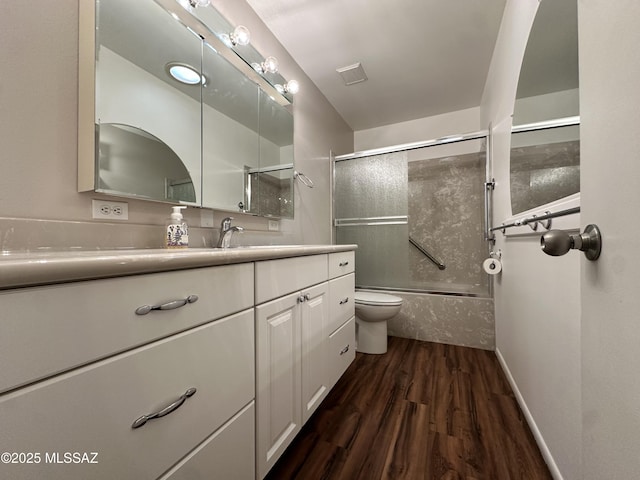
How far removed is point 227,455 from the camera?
27.0 inches

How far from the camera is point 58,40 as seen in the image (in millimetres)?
767

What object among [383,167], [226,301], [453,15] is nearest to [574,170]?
[226,301]

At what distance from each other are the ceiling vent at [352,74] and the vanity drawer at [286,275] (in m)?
1.67

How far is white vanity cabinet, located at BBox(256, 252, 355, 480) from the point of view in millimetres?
820

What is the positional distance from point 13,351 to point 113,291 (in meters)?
0.13

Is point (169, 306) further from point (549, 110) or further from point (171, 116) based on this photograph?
point (549, 110)

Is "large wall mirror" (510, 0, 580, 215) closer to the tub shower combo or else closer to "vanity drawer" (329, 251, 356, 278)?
"vanity drawer" (329, 251, 356, 278)

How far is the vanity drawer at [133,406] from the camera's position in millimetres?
365

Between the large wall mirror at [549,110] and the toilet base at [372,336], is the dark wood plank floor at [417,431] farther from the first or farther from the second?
the large wall mirror at [549,110]

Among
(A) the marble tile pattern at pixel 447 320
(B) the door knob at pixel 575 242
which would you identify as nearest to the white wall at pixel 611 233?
(B) the door knob at pixel 575 242

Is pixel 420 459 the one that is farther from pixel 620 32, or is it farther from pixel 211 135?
pixel 211 135

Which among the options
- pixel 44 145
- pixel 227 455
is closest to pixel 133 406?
pixel 227 455

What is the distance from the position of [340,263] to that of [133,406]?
3.56 feet

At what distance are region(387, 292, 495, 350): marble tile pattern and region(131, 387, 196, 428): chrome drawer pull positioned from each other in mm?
2087
